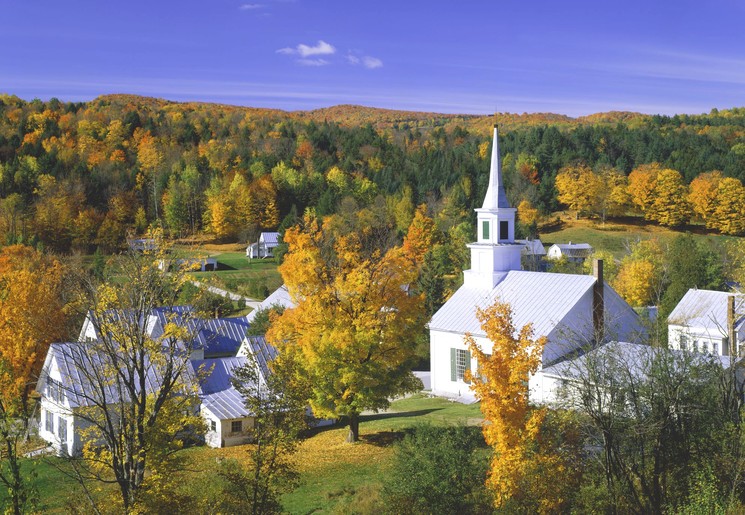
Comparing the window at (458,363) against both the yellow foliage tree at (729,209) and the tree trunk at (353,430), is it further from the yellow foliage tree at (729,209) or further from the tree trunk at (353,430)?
the yellow foliage tree at (729,209)

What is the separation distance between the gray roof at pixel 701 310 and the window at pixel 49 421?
30.0m

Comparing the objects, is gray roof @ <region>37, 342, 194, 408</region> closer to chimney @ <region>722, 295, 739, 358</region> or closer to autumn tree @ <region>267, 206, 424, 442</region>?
autumn tree @ <region>267, 206, 424, 442</region>

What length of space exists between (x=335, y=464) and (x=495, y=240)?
545 inches

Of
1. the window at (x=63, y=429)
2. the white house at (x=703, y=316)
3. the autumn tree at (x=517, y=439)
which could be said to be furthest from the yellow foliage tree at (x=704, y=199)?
the autumn tree at (x=517, y=439)

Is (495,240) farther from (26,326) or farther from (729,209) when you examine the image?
(729,209)

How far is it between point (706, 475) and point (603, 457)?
7.39 ft

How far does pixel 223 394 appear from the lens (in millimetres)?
31234

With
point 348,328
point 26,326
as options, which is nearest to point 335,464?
point 348,328

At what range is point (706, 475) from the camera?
16688 millimetres

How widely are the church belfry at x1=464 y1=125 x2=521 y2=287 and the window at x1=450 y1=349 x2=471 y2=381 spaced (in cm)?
352

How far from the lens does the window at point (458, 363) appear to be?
106 ft

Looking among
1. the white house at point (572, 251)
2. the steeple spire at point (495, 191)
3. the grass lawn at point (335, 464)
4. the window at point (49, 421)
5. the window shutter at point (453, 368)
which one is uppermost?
the steeple spire at point (495, 191)

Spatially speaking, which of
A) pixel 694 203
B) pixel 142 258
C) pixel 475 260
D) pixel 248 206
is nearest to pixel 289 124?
pixel 248 206

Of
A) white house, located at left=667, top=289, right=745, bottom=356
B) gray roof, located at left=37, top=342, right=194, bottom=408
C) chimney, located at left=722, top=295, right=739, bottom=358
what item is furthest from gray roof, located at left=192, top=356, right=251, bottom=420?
white house, located at left=667, top=289, right=745, bottom=356
